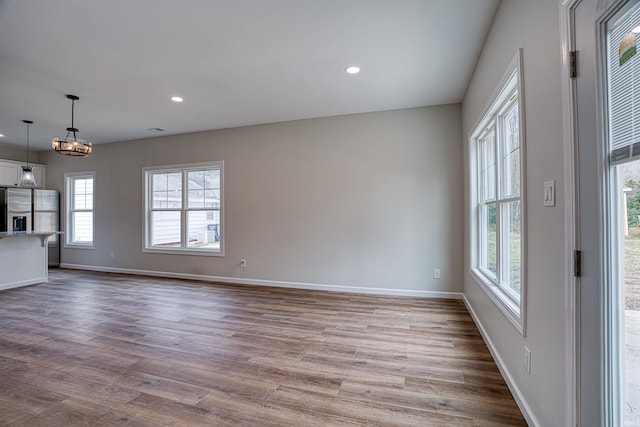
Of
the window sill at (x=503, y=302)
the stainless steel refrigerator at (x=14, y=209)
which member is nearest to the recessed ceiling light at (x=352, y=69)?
the window sill at (x=503, y=302)

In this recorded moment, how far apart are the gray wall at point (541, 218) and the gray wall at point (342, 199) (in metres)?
2.23

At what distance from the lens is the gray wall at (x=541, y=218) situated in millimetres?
1354

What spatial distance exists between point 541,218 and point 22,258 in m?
7.17

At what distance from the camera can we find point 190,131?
5574 mm

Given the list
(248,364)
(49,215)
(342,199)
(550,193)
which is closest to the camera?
(550,193)

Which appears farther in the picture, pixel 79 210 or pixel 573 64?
pixel 79 210

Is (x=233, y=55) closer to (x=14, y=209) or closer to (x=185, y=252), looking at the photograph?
(x=185, y=252)

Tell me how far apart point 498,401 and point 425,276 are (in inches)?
95.0

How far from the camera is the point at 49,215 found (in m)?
6.65

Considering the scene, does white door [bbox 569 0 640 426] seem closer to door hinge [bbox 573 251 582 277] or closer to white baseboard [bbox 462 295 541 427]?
door hinge [bbox 573 251 582 277]

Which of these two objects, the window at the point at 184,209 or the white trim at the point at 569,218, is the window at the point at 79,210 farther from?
the white trim at the point at 569,218

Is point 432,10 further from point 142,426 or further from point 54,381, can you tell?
point 54,381

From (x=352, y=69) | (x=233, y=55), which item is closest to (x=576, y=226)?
(x=352, y=69)

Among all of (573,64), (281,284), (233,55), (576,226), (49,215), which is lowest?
(281,284)
